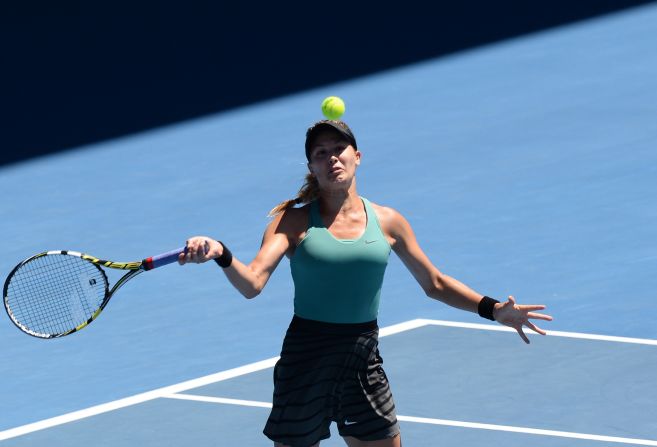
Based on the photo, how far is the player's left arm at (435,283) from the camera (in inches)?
303

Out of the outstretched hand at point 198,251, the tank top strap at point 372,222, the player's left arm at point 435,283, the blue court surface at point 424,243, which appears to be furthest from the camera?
the blue court surface at point 424,243

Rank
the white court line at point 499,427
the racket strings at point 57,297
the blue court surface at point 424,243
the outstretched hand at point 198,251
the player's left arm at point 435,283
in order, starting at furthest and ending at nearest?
the blue court surface at point 424,243 < the white court line at point 499,427 < the racket strings at point 57,297 < the player's left arm at point 435,283 < the outstretched hand at point 198,251

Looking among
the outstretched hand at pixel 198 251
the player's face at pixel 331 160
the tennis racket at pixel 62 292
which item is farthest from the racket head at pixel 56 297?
the player's face at pixel 331 160

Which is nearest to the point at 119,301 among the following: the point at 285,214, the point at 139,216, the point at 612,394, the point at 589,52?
the point at 139,216

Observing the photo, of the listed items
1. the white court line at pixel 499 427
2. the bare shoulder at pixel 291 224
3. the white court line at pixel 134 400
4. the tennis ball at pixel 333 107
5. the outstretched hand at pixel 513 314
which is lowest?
the white court line at pixel 499 427

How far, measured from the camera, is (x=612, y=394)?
9758mm

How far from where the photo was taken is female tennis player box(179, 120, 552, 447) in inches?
295

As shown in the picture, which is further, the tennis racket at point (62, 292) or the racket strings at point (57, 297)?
the racket strings at point (57, 297)

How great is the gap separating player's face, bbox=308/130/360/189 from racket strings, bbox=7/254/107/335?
1.12m

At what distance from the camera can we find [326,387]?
7.61 meters

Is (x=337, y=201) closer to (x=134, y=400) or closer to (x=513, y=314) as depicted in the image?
(x=513, y=314)

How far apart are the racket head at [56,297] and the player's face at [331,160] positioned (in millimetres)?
1090

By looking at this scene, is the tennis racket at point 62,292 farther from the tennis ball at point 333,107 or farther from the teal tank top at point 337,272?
the tennis ball at point 333,107

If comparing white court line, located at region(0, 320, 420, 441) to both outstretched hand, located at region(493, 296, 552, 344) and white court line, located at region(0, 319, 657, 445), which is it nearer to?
white court line, located at region(0, 319, 657, 445)
